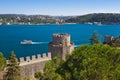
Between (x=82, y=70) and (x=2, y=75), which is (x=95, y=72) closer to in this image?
(x=82, y=70)

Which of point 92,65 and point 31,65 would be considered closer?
point 92,65

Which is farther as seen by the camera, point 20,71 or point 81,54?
point 20,71

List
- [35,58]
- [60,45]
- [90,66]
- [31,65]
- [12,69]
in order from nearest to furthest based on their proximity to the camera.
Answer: [90,66] → [12,69] → [60,45] → [31,65] → [35,58]

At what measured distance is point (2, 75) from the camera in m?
26.7

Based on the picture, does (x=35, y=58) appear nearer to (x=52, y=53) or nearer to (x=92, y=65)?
(x=52, y=53)

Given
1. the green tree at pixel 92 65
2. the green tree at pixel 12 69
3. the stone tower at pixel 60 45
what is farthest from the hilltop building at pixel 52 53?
the green tree at pixel 92 65

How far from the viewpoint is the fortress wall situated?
28.5m

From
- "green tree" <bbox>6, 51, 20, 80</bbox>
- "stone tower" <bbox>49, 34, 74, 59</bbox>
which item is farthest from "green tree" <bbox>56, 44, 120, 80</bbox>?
"stone tower" <bbox>49, 34, 74, 59</bbox>

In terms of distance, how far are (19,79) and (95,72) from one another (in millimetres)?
→ 9489

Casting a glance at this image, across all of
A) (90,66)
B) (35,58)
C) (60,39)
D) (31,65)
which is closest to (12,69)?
(31,65)

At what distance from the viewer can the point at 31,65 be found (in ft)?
96.2

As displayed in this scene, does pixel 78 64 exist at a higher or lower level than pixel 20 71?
higher

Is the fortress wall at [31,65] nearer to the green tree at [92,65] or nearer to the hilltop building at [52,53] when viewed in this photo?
the hilltop building at [52,53]

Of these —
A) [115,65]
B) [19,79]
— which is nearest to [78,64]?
[115,65]
